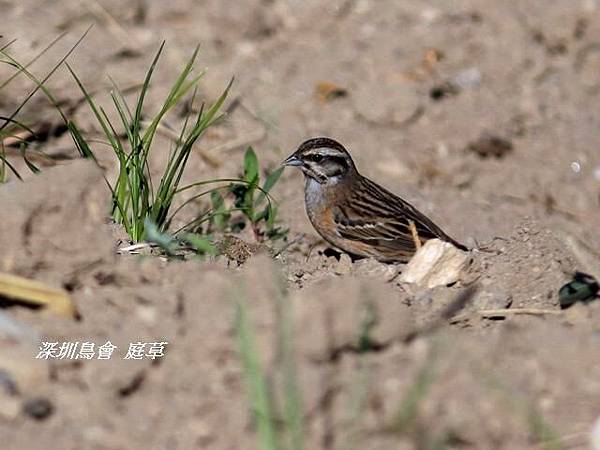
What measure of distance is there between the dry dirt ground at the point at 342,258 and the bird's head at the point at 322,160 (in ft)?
1.35

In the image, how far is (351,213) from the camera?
8.14 meters

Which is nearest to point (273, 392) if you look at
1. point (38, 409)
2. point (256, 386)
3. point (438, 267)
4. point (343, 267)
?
point (256, 386)

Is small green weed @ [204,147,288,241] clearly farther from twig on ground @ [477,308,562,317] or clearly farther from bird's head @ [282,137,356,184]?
twig on ground @ [477,308,562,317]

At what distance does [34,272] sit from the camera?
5105mm

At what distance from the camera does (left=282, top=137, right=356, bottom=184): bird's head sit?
26.4 feet

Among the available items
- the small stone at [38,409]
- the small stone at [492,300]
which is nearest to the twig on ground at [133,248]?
the small stone at [492,300]

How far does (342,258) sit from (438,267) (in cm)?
114

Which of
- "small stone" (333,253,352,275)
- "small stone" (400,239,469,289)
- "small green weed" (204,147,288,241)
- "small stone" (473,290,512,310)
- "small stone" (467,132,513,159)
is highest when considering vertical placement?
"small stone" (467,132,513,159)

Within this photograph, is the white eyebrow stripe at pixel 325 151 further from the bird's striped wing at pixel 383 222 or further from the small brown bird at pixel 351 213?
the bird's striped wing at pixel 383 222

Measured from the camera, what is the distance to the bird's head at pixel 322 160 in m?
8.04

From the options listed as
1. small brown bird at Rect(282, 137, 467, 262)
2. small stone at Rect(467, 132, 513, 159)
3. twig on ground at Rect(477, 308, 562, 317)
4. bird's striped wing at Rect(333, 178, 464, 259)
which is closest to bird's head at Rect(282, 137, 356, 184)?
small brown bird at Rect(282, 137, 467, 262)

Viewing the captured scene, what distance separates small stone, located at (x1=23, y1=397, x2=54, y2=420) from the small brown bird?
12.5ft

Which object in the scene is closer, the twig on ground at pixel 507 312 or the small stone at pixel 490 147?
the twig on ground at pixel 507 312

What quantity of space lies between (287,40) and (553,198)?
2.65m
